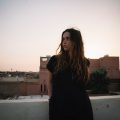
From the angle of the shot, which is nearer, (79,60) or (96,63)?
(79,60)

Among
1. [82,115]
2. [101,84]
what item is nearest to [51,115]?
[82,115]

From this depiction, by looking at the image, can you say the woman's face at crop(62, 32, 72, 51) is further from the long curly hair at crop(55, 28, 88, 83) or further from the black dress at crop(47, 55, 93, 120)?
the black dress at crop(47, 55, 93, 120)

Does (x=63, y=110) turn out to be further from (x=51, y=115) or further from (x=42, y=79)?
(x=42, y=79)

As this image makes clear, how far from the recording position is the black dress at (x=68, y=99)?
175cm

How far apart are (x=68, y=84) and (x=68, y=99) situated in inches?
5.2

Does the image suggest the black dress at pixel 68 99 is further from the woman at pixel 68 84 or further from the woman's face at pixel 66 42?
the woman's face at pixel 66 42

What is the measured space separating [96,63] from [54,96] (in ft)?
131

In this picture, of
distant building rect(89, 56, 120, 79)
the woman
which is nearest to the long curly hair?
the woman

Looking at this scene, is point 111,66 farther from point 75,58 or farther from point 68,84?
point 68,84

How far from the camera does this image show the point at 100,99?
216cm

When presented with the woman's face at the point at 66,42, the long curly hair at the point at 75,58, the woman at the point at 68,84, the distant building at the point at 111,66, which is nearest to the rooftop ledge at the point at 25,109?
the woman at the point at 68,84

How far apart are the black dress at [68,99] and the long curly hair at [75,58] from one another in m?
0.05

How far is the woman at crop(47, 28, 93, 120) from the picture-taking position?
1754 millimetres

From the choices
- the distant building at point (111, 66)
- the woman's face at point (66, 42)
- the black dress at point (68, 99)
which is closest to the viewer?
the black dress at point (68, 99)
